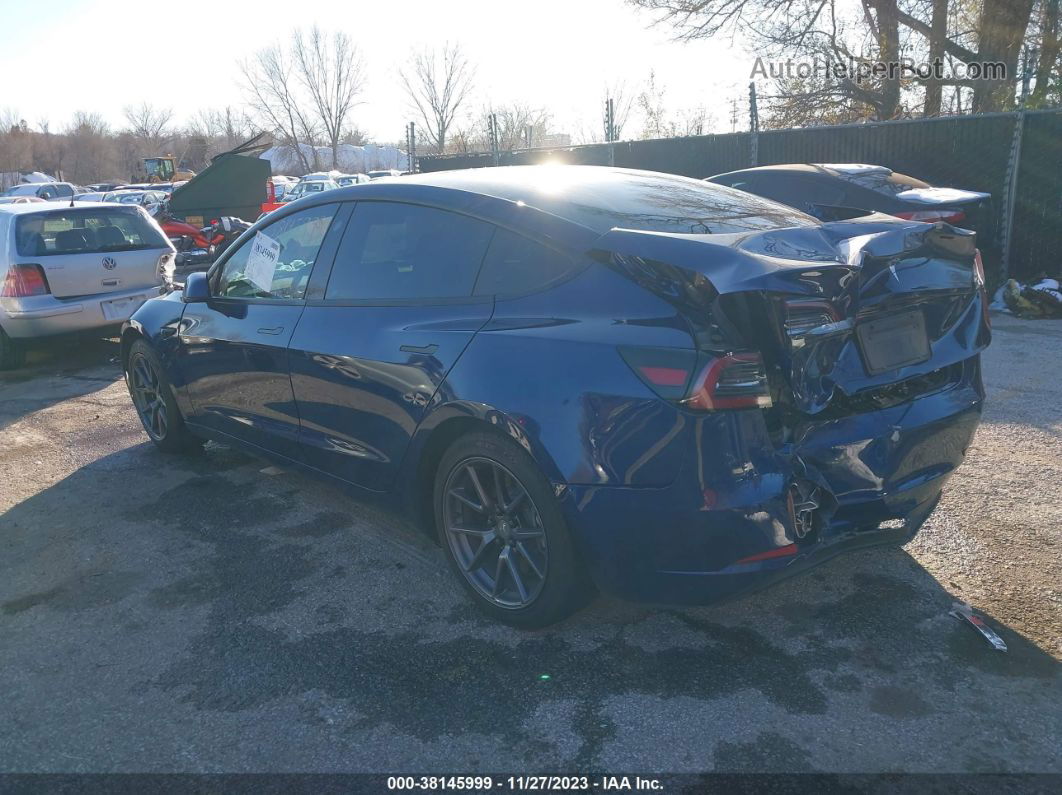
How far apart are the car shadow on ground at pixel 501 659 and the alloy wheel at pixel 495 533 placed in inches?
7.3

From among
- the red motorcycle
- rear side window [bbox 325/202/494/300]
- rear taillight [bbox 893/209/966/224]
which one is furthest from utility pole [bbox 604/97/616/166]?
rear side window [bbox 325/202/494/300]

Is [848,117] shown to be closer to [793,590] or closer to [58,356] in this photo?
[58,356]

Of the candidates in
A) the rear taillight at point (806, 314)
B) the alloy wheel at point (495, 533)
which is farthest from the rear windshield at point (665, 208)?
the alloy wheel at point (495, 533)

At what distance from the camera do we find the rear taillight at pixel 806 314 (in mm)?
2812

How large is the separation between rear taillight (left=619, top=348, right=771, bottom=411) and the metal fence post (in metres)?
9.20

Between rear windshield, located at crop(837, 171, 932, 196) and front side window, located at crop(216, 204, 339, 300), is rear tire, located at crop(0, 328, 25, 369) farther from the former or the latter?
rear windshield, located at crop(837, 171, 932, 196)

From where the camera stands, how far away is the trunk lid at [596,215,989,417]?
110 inches

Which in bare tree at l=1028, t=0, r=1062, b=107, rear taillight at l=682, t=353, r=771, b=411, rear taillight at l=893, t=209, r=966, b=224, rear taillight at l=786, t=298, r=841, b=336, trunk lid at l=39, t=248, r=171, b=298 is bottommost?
rear taillight at l=893, t=209, r=966, b=224

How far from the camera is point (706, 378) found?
8.91 ft

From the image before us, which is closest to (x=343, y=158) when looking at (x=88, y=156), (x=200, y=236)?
(x=88, y=156)

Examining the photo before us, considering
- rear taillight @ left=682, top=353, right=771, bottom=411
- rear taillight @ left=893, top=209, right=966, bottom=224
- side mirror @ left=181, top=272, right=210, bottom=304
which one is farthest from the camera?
rear taillight @ left=893, top=209, right=966, bottom=224

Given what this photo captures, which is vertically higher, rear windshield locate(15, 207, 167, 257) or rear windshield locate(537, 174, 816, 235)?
rear windshield locate(537, 174, 816, 235)

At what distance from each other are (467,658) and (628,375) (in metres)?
1.22

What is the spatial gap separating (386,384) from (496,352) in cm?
65
